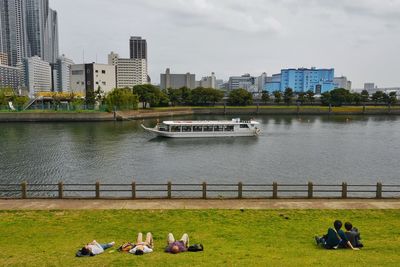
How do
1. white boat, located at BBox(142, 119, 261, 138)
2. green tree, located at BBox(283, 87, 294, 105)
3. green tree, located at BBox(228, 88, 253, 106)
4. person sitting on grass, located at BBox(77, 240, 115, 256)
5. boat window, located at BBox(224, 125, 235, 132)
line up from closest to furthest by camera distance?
person sitting on grass, located at BBox(77, 240, 115, 256) < white boat, located at BBox(142, 119, 261, 138) < boat window, located at BBox(224, 125, 235, 132) < green tree, located at BBox(228, 88, 253, 106) < green tree, located at BBox(283, 87, 294, 105)

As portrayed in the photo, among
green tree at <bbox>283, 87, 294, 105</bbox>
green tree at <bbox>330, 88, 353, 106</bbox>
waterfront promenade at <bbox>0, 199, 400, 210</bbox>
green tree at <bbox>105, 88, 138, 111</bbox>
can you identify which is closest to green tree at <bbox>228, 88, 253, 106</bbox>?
green tree at <bbox>283, 87, 294, 105</bbox>

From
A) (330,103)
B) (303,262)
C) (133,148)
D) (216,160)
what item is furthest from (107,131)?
(330,103)

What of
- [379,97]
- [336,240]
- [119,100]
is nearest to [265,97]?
[379,97]

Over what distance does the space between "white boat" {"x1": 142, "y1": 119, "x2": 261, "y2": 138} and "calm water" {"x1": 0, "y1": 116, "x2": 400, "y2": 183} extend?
3.14m

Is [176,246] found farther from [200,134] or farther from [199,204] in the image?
[200,134]

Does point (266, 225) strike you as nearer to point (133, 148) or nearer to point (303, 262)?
point (303, 262)

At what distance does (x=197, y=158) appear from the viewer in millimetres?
56906

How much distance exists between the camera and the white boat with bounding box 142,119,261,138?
81750mm

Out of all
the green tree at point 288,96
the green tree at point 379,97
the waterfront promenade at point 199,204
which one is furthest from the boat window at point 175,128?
the green tree at point 379,97

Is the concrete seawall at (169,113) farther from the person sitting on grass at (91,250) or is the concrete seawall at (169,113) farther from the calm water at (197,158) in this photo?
the person sitting on grass at (91,250)

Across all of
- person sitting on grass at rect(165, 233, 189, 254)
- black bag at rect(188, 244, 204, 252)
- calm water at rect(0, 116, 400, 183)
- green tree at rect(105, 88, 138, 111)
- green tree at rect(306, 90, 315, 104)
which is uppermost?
green tree at rect(306, 90, 315, 104)

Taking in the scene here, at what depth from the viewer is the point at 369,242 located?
54.1 ft

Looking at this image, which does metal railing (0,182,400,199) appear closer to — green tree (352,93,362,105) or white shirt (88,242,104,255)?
white shirt (88,242,104,255)

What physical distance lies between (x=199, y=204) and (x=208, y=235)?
598 cm
